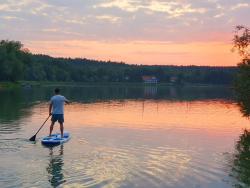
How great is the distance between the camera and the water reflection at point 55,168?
12.9 meters

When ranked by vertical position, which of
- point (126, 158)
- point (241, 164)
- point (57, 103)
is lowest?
point (241, 164)

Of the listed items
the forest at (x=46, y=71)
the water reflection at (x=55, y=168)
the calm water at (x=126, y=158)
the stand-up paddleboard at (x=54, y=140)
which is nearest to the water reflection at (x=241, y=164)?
the calm water at (x=126, y=158)

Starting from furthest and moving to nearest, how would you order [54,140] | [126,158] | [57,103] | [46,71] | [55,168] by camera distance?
[46,71]
[57,103]
[54,140]
[126,158]
[55,168]

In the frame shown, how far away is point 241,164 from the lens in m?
16.9

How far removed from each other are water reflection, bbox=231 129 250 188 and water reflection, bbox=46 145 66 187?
5191mm

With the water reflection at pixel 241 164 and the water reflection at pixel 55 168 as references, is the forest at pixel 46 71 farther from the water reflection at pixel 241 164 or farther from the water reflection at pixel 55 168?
the water reflection at pixel 55 168

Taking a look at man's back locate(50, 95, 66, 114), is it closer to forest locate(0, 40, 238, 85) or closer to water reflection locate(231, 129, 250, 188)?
water reflection locate(231, 129, 250, 188)

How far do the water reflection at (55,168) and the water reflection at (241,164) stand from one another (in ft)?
17.0

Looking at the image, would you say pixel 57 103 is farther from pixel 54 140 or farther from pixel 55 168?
pixel 55 168

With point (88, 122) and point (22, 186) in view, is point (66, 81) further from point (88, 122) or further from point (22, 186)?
point (22, 186)

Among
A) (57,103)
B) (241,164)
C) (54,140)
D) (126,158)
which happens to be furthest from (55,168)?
(57,103)

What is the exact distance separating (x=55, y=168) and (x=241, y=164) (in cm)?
687

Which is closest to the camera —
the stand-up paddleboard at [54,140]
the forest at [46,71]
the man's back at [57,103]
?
the stand-up paddleboard at [54,140]

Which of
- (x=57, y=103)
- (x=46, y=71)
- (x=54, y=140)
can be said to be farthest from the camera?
(x=46, y=71)
